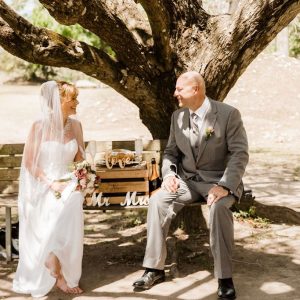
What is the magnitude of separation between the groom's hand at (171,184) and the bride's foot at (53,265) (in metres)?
1.26

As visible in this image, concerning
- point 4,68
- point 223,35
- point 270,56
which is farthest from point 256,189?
point 4,68

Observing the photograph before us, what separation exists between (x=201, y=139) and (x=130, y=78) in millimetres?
1472

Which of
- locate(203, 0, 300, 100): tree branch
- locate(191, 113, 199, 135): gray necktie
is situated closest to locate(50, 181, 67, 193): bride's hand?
locate(191, 113, 199, 135): gray necktie

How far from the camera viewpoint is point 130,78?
21.9ft

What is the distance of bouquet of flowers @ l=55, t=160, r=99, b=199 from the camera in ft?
18.5

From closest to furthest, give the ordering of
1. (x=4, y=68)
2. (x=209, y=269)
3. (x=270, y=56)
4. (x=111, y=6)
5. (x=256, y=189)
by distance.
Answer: (x=209, y=269) → (x=111, y=6) → (x=256, y=189) → (x=270, y=56) → (x=4, y=68)

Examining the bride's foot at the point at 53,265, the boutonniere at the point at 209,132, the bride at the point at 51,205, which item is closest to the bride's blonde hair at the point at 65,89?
the bride at the point at 51,205

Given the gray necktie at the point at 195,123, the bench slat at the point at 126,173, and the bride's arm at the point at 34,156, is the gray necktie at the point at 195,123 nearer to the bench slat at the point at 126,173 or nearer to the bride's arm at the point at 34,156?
the bench slat at the point at 126,173

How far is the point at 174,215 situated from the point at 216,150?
0.76 m

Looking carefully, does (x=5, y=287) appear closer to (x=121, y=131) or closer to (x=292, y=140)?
(x=292, y=140)

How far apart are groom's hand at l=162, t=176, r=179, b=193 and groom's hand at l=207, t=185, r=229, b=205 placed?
42 cm

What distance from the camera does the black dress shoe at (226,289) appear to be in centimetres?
500

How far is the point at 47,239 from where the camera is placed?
542 cm

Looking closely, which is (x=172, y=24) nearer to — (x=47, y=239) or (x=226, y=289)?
(x=47, y=239)
